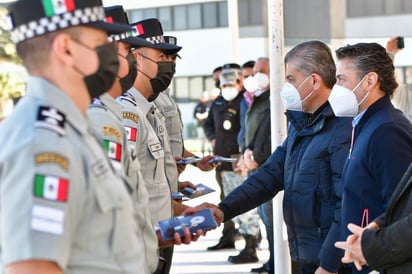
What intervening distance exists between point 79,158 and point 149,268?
160 centimetres

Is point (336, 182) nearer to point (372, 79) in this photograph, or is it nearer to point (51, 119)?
point (372, 79)

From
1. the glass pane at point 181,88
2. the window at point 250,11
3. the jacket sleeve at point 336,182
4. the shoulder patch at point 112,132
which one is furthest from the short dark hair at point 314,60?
the glass pane at point 181,88

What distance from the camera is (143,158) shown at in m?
4.06

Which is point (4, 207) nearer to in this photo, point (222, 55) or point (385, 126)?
point (385, 126)

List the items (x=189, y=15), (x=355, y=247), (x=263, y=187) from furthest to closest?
(x=189, y=15), (x=263, y=187), (x=355, y=247)

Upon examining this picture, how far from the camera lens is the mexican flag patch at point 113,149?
9.78 ft

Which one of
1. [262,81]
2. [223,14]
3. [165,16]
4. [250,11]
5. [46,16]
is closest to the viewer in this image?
[46,16]

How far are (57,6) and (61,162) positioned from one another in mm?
504

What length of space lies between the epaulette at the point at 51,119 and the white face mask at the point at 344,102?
207 centimetres

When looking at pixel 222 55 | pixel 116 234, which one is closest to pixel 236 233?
pixel 116 234

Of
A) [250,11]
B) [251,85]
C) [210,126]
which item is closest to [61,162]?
[251,85]

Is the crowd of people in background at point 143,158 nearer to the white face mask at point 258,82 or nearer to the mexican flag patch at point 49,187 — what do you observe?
the mexican flag patch at point 49,187

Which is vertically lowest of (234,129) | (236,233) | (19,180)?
(236,233)

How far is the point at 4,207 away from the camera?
205 centimetres
